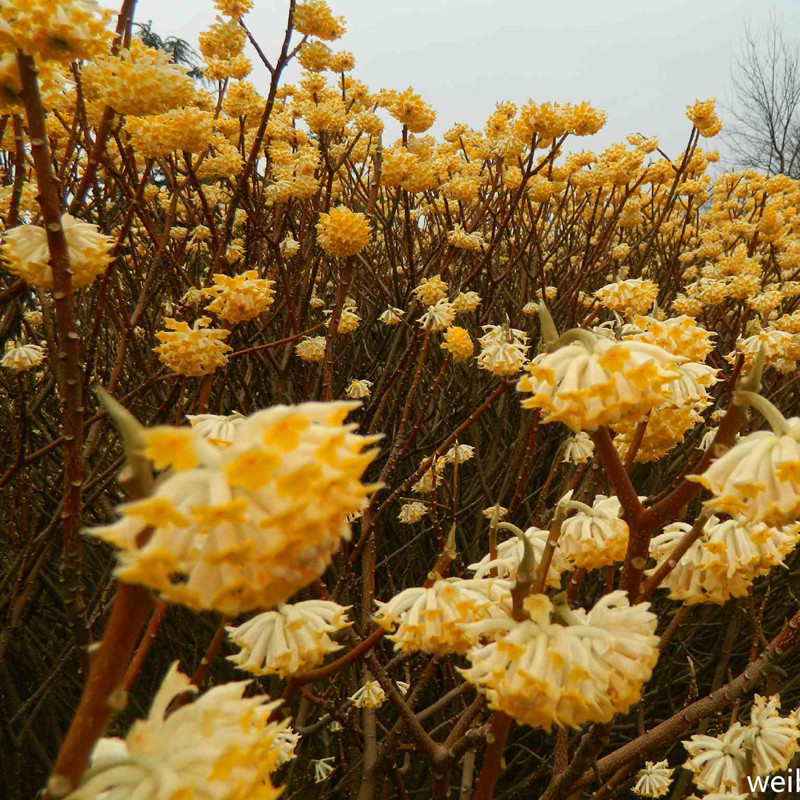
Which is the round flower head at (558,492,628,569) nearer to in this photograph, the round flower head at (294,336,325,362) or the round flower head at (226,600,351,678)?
the round flower head at (226,600,351,678)

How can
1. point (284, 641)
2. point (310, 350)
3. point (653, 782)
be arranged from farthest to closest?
point (310, 350) < point (653, 782) < point (284, 641)

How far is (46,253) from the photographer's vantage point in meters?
1.06

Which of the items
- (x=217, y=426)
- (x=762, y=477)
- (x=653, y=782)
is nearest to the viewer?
(x=762, y=477)

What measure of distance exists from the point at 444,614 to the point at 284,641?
0.88 feet

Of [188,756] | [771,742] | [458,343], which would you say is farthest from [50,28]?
[771,742]

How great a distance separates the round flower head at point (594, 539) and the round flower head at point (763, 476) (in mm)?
320

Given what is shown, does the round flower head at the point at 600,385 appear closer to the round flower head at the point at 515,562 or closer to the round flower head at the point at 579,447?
the round flower head at the point at 515,562

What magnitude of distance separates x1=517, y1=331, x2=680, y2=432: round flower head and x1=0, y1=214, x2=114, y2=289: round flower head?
2.31ft

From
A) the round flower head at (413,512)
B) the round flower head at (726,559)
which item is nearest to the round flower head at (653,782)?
the round flower head at (413,512)

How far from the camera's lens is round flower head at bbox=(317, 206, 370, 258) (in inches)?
81.4

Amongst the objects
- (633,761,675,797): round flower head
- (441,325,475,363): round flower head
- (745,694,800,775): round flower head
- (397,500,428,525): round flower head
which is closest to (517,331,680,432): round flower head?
(745,694,800,775): round flower head

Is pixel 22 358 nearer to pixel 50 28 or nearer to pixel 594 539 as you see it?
pixel 50 28

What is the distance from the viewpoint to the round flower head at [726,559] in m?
1.00

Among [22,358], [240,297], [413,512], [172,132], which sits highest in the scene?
[172,132]
